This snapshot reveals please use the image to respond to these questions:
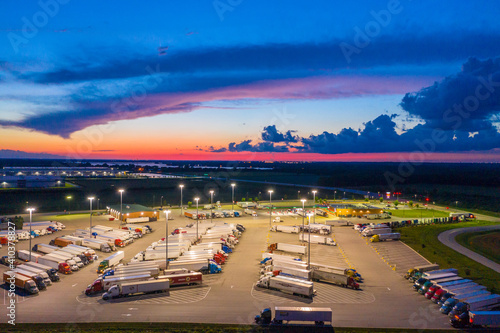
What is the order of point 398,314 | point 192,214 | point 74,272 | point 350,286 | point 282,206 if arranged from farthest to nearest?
point 282,206 < point 192,214 < point 74,272 < point 350,286 < point 398,314

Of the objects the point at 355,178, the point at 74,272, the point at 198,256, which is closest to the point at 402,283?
the point at 198,256

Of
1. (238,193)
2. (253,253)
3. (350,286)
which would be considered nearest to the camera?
(350,286)

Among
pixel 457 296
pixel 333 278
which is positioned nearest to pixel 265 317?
pixel 333 278

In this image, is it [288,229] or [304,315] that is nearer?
[304,315]

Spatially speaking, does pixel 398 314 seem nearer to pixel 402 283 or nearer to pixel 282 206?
pixel 402 283

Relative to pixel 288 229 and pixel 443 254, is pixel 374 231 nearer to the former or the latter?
pixel 443 254

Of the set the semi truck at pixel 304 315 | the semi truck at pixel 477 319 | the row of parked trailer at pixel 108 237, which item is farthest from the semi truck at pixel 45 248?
the semi truck at pixel 477 319

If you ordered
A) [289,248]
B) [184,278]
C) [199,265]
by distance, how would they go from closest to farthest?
[184,278] → [199,265] → [289,248]
